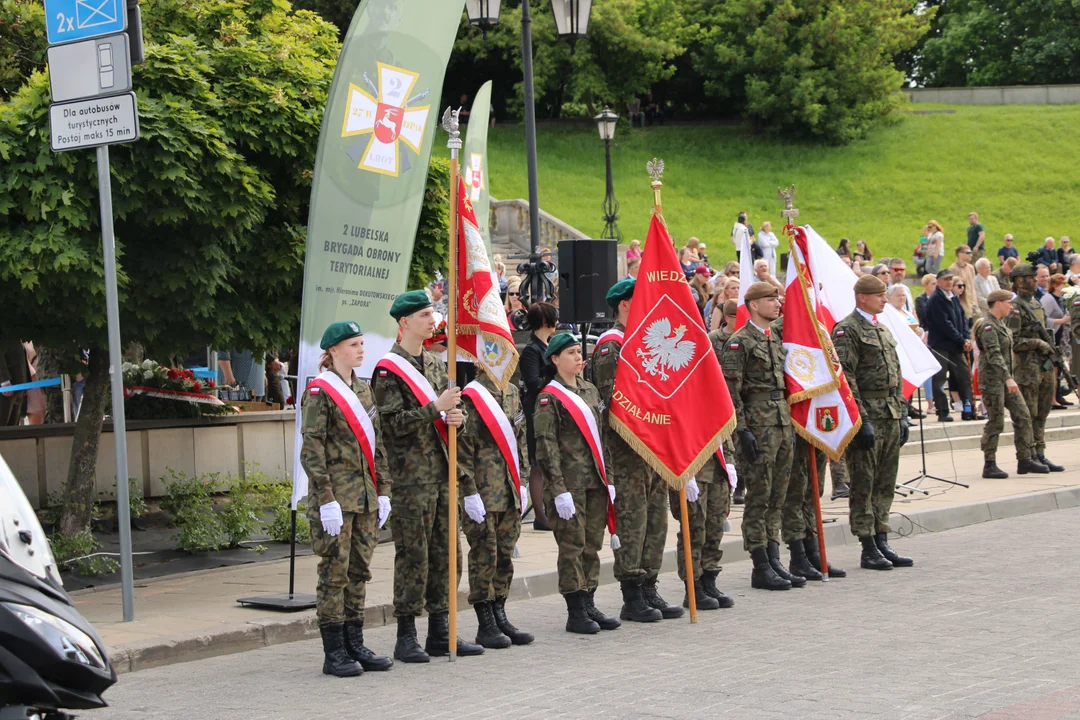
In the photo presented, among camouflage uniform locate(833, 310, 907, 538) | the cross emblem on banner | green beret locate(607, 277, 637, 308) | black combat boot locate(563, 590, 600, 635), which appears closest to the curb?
black combat boot locate(563, 590, 600, 635)

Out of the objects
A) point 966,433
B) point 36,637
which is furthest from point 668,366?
point 966,433

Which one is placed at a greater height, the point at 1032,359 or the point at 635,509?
the point at 1032,359

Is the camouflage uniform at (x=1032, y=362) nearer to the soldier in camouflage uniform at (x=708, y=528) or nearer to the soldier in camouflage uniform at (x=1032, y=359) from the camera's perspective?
the soldier in camouflage uniform at (x=1032, y=359)

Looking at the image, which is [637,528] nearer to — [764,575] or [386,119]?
[764,575]

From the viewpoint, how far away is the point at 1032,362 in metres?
17.3

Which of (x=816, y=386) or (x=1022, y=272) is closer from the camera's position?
(x=816, y=386)

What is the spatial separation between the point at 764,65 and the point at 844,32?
3826 millimetres

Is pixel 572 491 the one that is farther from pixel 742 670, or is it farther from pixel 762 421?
pixel 762 421

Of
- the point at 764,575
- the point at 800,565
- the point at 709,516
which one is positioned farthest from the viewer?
the point at 800,565

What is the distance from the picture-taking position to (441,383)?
890 cm

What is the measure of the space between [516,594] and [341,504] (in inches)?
118

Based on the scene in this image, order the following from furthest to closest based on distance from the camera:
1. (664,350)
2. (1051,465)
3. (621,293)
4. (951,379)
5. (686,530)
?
(951,379)
(1051,465)
(621,293)
(664,350)
(686,530)

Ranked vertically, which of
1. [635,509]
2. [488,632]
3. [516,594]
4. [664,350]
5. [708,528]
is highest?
[664,350]

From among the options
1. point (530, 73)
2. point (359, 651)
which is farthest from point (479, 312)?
point (530, 73)
